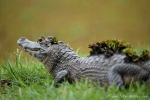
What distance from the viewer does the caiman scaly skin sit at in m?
2.98

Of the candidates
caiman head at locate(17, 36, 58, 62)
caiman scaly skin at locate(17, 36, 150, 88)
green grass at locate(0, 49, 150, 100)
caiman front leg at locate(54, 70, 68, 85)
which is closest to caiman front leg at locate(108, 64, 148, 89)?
caiman scaly skin at locate(17, 36, 150, 88)

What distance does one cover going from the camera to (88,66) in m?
3.40

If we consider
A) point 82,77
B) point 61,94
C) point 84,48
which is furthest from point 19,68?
point 84,48

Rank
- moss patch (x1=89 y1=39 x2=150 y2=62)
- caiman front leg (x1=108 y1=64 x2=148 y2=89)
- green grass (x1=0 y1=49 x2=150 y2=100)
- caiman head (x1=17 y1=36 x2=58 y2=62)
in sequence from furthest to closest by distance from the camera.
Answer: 1. caiman head (x1=17 y1=36 x2=58 y2=62)
2. moss patch (x1=89 y1=39 x2=150 y2=62)
3. caiman front leg (x1=108 y1=64 x2=148 y2=89)
4. green grass (x1=0 y1=49 x2=150 y2=100)

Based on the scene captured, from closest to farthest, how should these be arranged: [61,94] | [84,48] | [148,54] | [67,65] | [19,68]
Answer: [61,94] → [148,54] → [67,65] → [19,68] → [84,48]

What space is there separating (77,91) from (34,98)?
0.49 m

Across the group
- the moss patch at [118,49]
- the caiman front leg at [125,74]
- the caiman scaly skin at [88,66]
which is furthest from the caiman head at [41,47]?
the caiman front leg at [125,74]

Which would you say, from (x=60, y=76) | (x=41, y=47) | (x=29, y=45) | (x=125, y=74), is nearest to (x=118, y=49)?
(x=125, y=74)

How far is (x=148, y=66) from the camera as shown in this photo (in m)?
2.98

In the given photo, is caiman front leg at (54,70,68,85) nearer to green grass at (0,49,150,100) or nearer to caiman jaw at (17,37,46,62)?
green grass at (0,49,150,100)

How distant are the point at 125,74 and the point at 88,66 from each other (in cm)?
57

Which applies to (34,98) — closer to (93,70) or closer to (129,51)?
(93,70)

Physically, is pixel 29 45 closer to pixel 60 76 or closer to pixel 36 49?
pixel 36 49

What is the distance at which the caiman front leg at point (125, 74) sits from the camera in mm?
2955
